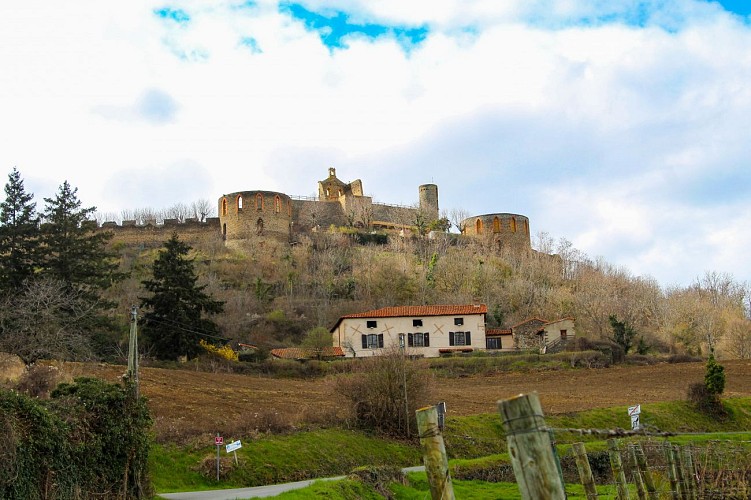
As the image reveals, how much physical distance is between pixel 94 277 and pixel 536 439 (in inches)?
1829

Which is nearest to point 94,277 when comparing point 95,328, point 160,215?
point 95,328

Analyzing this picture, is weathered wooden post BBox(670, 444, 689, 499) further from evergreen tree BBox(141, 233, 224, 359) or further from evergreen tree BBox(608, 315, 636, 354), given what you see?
evergreen tree BBox(608, 315, 636, 354)

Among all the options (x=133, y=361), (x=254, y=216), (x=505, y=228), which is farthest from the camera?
(x=505, y=228)

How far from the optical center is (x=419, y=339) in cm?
5562

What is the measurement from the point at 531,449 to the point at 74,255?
47.3 m

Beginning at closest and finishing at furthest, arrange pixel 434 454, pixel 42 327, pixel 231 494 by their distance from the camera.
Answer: pixel 434 454, pixel 231 494, pixel 42 327

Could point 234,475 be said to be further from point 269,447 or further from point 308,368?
point 308,368

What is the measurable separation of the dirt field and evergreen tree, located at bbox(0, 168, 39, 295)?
11322 millimetres

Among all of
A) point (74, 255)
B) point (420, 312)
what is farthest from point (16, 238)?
point (420, 312)

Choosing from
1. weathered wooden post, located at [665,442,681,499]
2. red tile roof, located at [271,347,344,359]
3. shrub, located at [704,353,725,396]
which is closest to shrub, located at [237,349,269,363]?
red tile roof, located at [271,347,344,359]

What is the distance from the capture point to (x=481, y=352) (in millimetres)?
54438

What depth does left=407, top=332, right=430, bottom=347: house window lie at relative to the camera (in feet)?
182

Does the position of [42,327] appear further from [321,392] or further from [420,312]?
[420,312]

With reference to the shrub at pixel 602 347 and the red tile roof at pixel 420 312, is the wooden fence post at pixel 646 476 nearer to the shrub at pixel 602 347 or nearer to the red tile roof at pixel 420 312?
the shrub at pixel 602 347
